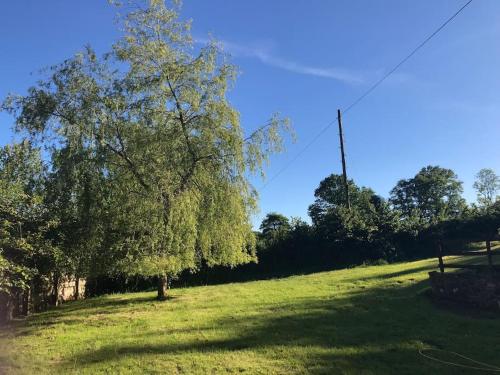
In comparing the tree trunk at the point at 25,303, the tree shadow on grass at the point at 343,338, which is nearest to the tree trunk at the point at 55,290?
the tree trunk at the point at 25,303

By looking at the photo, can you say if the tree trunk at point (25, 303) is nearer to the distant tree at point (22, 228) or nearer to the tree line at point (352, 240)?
the distant tree at point (22, 228)

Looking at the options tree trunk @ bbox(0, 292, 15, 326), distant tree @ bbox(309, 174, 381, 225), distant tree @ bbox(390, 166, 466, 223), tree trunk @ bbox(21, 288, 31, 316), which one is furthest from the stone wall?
distant tree @ bbox(390, 166, 466, 223)

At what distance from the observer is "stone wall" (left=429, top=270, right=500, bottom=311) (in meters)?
11.3

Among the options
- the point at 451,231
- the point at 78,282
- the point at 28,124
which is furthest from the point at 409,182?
the point at 28,124

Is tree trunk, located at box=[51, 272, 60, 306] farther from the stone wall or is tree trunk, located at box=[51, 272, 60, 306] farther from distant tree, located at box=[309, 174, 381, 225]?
distant tree, located at box=[309, 174, 381, 225]

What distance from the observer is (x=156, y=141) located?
15.1 metres

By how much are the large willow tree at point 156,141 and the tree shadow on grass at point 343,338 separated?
3.95 meters

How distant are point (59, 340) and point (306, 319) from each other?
5.46 m

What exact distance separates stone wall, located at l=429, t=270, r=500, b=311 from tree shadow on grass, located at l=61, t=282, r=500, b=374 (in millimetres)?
677

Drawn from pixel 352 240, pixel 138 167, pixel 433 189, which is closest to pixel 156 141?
pixel 138 167

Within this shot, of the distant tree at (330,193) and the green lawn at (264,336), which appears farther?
the distant tree at (330,193)

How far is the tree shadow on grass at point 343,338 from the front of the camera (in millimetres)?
7868

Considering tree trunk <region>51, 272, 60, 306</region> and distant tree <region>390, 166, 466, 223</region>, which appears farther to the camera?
distant tree <region>390, 166, 466, 223</region>

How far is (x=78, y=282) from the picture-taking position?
70.3 feet
